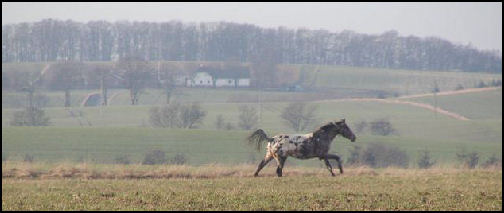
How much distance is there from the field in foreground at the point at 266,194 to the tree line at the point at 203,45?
66.6 metres

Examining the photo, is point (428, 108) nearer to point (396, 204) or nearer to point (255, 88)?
point (255, 88)

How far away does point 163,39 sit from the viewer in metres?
99.2

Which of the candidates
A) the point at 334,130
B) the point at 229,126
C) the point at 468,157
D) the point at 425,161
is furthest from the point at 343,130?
the point at 229,126

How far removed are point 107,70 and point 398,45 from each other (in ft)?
204

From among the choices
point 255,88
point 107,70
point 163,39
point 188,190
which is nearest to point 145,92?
point 107,70

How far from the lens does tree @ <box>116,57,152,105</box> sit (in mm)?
76438

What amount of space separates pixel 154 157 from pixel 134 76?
3224cm

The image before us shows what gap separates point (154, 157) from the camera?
47094 mm

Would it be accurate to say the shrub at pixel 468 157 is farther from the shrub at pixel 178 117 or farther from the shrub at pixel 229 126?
the shrub at pixel 178 117

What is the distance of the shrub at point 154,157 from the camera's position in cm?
4500

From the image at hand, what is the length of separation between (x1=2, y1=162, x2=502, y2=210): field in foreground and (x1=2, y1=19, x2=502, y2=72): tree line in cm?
6657

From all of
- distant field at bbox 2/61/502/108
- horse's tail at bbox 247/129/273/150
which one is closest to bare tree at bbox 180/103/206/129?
distant field at bbox 2/61/502/108

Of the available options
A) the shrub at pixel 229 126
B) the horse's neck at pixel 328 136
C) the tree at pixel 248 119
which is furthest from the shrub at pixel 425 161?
the horse's neck at pixel 328 136

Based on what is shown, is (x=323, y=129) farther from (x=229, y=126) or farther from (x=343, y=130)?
(x=229, y=126)
